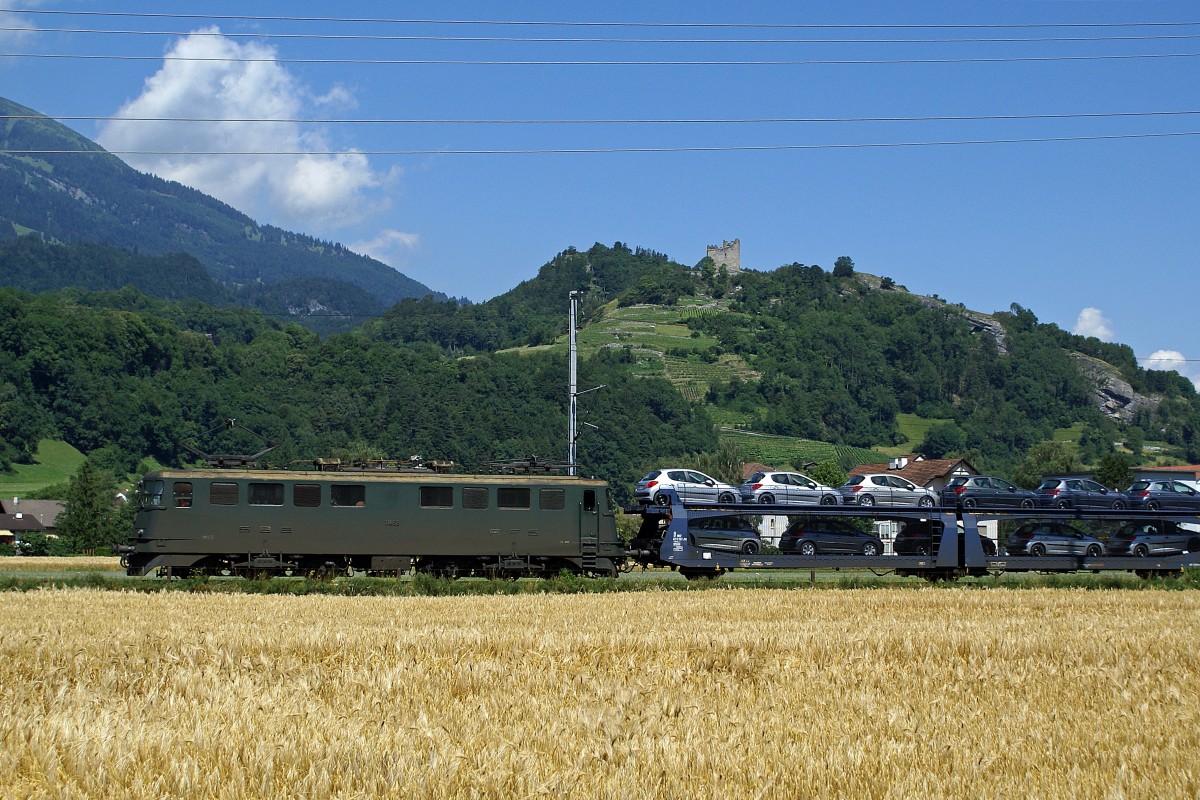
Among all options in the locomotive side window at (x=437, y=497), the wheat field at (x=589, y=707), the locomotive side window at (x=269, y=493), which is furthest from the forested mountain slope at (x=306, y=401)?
the wheat field at (x=589, y=707)

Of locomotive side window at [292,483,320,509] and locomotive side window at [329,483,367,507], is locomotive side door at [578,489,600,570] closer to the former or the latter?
locomotive side window at [329,483,367,507]

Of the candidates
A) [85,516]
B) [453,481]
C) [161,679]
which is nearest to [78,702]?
[161,679]

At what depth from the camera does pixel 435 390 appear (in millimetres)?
166750

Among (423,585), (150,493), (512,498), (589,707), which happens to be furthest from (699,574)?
(589,707)

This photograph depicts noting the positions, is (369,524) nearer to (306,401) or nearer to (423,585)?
(423,585)

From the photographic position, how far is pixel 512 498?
35594mm

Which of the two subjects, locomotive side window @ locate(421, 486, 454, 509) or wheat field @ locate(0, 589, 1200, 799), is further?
locomotive side window @ locate(421, 486, 454, 509)

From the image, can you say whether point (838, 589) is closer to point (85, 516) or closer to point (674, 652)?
point (674, 652)

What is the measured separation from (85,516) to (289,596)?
66.2 meters

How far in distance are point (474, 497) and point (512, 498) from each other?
112 cm

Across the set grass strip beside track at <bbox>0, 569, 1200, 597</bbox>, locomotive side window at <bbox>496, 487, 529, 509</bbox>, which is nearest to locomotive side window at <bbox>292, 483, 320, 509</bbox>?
grass strip beside track at <bbox>0, 569, 1200, 597</bbox>

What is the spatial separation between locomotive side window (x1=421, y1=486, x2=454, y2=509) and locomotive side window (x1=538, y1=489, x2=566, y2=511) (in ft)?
8.64

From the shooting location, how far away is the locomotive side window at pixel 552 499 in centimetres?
3566

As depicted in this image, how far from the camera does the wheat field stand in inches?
314
